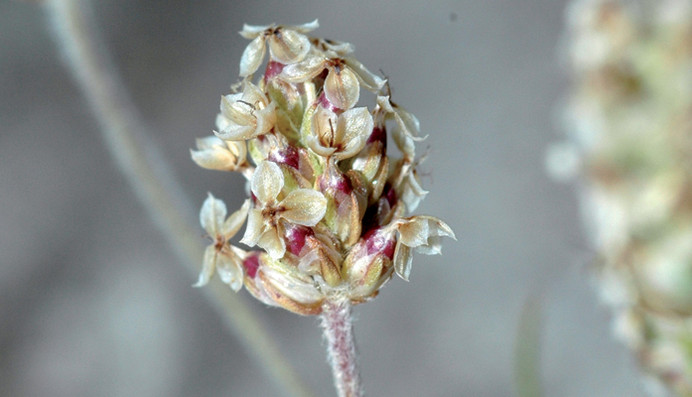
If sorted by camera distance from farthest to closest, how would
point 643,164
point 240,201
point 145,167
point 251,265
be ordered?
point 240,201 → point 145,167 → point 643,164 → point 251,265

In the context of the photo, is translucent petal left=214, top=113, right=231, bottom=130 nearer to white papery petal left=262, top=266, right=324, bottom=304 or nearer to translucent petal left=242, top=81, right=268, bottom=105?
translucent petal left=242, top=81, right=268, bottom=105

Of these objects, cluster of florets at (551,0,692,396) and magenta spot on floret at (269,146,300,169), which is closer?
magenta spot on floret at (269,146,300,169)

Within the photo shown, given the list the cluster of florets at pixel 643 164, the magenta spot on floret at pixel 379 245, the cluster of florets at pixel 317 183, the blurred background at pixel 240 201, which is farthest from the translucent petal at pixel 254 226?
the blurred background at pixel 240 201

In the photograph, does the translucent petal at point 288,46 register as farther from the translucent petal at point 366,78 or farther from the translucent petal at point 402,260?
the translucent petal at point 402,260

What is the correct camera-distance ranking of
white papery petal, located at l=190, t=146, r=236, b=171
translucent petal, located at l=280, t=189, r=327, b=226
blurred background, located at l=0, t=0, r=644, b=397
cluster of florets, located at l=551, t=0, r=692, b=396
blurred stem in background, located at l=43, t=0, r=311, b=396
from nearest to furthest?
1. translucent petal, located at l=280, t=189, r=327, b=226
2. white papery petal, located at l=190, t=146, r=236, b=171
3. cluster of florets, located at l=551, t=0, r=692, b=396
4. blurred stem in background, located at l=43, t=0, r=311, b=396
5. blurred background, located at l=0, t=0, r=644, b=397

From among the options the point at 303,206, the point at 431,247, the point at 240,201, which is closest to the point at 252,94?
the point at 303,206

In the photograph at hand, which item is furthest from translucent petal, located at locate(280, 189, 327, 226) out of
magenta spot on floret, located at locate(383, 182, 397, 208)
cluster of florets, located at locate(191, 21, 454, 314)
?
magenta spot on floret, located at locate(383, 182, 397, 208)

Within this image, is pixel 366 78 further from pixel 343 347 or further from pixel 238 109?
pixel 343 347
